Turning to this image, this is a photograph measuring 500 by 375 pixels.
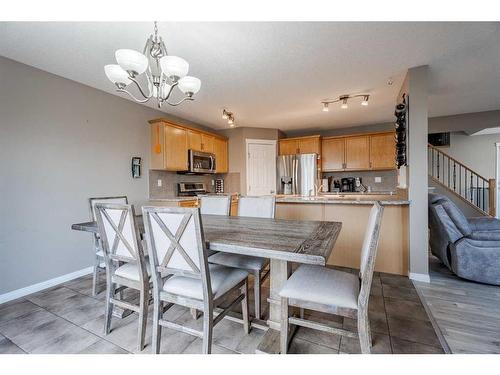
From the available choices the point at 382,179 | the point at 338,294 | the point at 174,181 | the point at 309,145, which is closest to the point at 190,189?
the point at 174,181

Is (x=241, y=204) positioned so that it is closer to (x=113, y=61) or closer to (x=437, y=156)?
(x=113, y=61)

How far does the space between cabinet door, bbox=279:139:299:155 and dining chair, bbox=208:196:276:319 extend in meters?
3.09

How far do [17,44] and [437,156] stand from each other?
7.36m

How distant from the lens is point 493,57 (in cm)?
234

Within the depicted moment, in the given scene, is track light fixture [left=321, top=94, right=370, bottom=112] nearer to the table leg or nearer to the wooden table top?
the wooden table top

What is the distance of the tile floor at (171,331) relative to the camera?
1.50 metres

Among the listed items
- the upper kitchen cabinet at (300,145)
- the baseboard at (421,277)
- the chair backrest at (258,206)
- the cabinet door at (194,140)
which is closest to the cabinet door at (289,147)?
the upper kitchen cabinet at (300,145)

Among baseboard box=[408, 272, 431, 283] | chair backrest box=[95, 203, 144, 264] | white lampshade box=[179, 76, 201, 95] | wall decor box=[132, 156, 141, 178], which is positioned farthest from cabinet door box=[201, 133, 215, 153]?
baseboard box=[408, 272, 431, 283]

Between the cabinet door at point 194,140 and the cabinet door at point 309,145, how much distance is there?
7.49ft

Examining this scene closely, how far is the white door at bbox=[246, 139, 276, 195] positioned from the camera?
5109 mm

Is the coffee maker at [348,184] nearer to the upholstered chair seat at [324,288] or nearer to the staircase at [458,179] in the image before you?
the staircase at [458,179]

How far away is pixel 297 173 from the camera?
5.04 m
